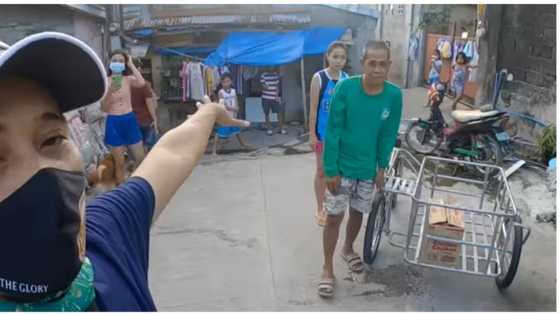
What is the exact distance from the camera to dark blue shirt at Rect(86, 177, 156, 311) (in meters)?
1.00

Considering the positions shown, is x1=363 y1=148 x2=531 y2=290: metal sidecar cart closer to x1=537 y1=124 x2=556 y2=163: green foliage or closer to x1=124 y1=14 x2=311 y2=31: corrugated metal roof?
x1=537 y1=124 x2=556 y2=163: green foliage

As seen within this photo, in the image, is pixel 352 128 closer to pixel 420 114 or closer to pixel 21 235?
pixel 21 235

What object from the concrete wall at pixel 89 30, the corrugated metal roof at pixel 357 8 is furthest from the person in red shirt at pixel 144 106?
the corrugated metal roof at pixel 357 8

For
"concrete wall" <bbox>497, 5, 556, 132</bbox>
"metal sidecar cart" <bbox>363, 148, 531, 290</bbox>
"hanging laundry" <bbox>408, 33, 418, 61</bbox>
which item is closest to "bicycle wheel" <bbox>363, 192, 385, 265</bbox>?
"metal sidecar cart" <bbox>363, 148, 531, 290</bbox>

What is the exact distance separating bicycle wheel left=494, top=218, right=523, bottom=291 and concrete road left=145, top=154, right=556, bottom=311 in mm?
115

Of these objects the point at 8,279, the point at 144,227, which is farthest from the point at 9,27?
the point at 8,279

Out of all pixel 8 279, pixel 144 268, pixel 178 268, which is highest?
pixel 8 279

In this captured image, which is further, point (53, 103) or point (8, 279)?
point (53, 103)

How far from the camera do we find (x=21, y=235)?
2.48 feet

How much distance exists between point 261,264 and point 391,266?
92cm

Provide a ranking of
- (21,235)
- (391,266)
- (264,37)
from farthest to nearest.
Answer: (264,37), (391,266), (21,235)

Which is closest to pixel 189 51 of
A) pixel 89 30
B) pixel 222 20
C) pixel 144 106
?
pixel 222 20

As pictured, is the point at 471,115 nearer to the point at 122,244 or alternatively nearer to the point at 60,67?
the point at 122,244

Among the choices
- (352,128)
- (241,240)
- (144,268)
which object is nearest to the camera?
(144,268)
